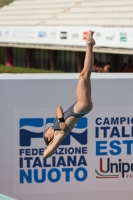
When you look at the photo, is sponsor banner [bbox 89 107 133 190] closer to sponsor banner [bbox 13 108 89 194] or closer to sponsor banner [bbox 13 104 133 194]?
sponsor banner [bbox 13 104 133 194]

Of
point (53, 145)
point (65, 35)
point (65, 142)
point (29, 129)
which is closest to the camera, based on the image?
point (53, 145)

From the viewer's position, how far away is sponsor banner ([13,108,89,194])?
6898 millimetres

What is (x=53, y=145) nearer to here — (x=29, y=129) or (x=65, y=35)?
(x=29, y=129)

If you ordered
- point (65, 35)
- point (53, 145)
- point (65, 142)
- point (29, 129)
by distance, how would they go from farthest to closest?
1. point (65, 35)
2. point (65, 142)
3. point (29, 129)
4. point (53, 145)

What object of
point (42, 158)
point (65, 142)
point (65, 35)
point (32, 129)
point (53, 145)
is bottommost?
point (65, 35)

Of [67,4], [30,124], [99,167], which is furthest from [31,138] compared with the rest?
[67,4]

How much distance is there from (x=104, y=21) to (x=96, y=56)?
2439mm

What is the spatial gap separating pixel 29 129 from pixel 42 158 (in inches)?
14.6

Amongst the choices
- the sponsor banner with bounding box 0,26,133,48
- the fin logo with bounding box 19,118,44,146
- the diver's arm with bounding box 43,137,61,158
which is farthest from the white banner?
the sponsor banner with bounding box 0,26,133,48

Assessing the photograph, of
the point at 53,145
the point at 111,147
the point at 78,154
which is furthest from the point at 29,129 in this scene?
the point at 53,145

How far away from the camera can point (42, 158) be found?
6977mm

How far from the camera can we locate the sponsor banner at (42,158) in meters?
6.90

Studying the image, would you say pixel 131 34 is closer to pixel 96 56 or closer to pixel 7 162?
pixel 96 56

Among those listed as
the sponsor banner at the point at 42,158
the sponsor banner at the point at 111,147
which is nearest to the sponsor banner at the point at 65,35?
the sponsor banner at the point at 111,147
